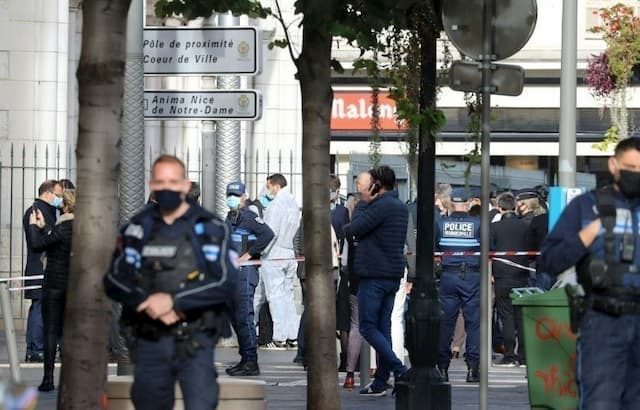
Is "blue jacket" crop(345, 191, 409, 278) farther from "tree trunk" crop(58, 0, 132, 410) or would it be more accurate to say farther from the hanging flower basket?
the hanging flower basket

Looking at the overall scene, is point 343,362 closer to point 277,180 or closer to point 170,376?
point 277,180

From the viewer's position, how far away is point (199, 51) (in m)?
14.3

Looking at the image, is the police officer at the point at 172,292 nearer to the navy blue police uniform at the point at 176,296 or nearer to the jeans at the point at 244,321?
the navy blue police uniform at the point at 176,296

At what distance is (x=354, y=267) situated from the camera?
14961mm

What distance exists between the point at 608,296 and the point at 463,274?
8.03m

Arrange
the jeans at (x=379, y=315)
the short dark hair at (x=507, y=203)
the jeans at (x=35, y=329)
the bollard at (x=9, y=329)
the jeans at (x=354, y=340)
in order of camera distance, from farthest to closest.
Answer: the short dark hair at (x=507, y=203), the jeans at (x=35, y=329), the jeans at (x=354, y=340), the jeans at (x=379, y=315), the bollard at (x=9, y=329)

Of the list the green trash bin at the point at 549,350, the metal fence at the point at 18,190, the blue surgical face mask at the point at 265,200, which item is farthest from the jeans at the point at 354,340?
the metal fence at the point at 18,190

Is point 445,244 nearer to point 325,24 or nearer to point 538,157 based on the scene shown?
point 325,24

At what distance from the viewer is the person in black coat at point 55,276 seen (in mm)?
14508

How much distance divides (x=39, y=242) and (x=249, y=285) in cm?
344

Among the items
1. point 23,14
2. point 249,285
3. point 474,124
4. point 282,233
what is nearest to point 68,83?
point 23,14

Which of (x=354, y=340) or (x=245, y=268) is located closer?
(x=354, y=340)

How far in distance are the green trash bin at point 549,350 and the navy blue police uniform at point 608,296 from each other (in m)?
0.98

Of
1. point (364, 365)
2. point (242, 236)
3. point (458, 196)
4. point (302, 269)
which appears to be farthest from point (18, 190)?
point (364, 365)
